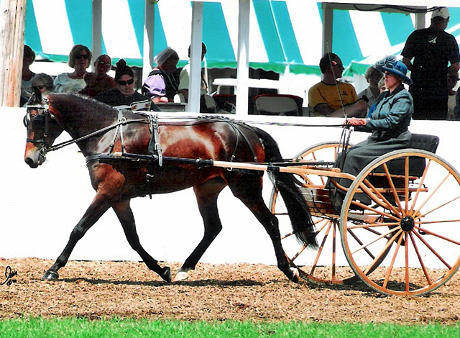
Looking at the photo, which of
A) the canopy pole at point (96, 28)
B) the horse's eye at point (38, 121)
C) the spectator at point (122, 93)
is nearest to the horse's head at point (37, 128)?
the horse's eye at point (38, 121)

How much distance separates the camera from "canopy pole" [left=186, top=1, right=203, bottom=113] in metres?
11.2

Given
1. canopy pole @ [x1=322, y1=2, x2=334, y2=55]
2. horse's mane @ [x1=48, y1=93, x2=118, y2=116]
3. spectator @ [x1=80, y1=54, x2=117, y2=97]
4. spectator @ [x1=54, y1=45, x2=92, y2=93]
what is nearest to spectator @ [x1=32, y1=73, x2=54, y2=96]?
spectator @ [x1=54, y1=45, x2=92, y2=93]

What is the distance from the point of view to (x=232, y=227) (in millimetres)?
11023

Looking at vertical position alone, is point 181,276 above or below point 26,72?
below

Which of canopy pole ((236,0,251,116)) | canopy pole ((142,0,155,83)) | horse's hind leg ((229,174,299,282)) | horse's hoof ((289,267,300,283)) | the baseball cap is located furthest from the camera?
canopy pole ((142,0,155,83))

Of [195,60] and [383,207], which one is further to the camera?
[195,60]

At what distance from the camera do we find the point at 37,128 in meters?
9.34

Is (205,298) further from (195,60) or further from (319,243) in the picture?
(195,60)

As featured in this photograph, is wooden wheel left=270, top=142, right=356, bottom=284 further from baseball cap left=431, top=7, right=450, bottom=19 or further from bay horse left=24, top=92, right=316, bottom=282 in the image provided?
baseball cap left=431, top=7, right=450, bottom=19

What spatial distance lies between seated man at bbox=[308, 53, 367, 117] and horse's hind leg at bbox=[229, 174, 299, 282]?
206cm

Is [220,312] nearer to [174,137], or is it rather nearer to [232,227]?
[174,137]

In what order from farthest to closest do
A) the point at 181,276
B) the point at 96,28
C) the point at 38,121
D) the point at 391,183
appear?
1. the point at 96,28
2. the point at 181,276
3. the point at 38,121
4. the point at 391,183

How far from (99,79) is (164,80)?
854mm

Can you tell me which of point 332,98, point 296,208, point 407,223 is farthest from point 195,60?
point 407,223
